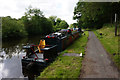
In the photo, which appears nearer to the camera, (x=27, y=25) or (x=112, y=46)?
(x=112, y=46)

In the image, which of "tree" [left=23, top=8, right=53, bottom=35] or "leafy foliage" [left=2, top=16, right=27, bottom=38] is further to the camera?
"tree" [left=23, top=8, right=53, bottom=35]

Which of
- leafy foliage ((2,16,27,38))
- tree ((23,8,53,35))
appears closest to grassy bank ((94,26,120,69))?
leafy foliage ((2,16,27,38))

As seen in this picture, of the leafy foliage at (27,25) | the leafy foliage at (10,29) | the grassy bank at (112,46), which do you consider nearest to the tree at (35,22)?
the leafy foliage at (27,25)

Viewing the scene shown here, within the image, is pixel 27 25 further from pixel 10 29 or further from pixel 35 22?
pixel 10 29

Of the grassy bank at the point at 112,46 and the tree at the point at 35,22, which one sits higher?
the tree at the point at 35,22

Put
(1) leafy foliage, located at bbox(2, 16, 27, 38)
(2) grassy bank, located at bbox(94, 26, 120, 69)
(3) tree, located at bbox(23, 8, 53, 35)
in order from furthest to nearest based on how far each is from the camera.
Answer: (3) tree, located at bbox(23, 8, 53, 35) < (1) leafy foliage, located at bbox(2, 16, 27, 38) < (2) grassy bank, located at bbox(94, 26, 120, 69)

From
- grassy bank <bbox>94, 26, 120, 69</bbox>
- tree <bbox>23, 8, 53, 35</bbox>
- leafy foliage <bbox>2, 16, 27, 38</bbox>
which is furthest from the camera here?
tree <bbox>23, 8, 53, 35</bbox>

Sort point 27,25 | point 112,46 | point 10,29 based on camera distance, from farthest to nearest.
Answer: point 27,25, point 10,29, point 112,46

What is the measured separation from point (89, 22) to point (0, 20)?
3846 centimetres

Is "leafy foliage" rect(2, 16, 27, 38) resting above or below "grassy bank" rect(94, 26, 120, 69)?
above

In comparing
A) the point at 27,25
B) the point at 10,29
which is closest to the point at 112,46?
the point at 10,29

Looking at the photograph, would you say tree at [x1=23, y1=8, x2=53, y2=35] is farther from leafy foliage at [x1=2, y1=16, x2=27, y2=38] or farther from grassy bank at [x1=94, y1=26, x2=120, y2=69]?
grassy bank at [x1=94, y1=26, x2=120, y2=69]

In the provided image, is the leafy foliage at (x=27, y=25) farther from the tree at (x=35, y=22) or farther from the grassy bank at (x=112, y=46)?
the grassy bank at (x=112, y=46)

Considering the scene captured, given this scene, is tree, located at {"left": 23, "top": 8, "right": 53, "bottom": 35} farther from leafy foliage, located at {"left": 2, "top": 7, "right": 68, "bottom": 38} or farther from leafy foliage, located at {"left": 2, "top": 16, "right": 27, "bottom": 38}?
leafy foliage, located at {"left": 2, "top": 16, "right": 27, "bottom": 38}
